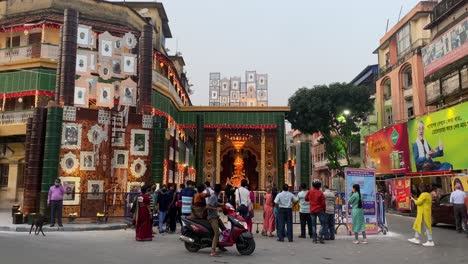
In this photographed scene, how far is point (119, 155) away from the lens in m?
17.9

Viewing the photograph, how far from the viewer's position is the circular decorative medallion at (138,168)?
18013 millimetres

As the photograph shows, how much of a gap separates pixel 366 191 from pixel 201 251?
21.1 feet

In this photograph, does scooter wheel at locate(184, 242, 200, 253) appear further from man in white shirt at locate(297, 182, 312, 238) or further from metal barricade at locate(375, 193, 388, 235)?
metal barricade at locate(375, 193, 388, 235)

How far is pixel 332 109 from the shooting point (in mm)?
36188

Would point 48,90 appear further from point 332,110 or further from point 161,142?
point 332,110

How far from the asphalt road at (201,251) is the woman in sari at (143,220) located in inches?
10.6

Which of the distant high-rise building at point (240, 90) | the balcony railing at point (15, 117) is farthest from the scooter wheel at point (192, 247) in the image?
the distant high-rise building at point (240, 90)

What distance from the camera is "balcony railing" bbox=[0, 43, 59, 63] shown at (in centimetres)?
2286

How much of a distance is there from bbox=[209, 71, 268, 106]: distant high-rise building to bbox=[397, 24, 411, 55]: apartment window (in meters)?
16.9

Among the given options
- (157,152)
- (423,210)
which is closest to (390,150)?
(157,152)

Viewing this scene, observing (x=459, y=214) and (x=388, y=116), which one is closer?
(x=459, y=214)

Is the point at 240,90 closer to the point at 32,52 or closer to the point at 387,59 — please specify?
the point at 387,59

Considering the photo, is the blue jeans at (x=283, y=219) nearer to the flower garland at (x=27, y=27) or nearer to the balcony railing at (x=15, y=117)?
the balcony railing at (x=15, y=117)

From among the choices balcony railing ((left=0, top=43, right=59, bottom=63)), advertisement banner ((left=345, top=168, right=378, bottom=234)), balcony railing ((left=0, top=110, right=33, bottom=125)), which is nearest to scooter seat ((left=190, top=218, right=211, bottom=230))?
advertisement banner ((left=345, top=168, right=378, bottom=234))
